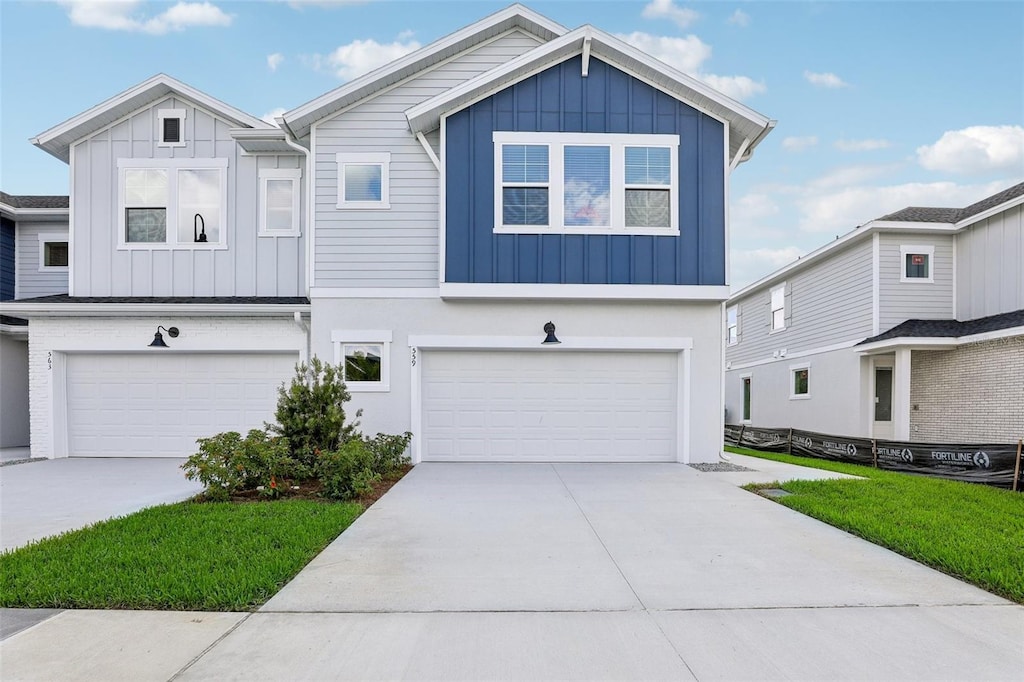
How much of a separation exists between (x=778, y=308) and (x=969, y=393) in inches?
299

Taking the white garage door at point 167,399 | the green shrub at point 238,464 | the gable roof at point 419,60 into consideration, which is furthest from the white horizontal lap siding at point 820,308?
the green shrub at point 238,464

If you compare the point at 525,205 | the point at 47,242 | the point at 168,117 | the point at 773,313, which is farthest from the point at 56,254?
the point at 773,313

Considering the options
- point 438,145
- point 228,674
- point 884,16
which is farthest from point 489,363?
point 884,16

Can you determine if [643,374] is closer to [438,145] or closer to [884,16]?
[438,145]

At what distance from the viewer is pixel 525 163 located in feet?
32.4

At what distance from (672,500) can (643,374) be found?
11.4 ft

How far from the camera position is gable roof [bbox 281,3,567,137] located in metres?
9.95

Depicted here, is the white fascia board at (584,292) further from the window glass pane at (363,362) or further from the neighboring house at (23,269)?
the neighboring house at (23,269)

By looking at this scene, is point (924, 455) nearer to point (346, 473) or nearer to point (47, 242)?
point (346, 473)

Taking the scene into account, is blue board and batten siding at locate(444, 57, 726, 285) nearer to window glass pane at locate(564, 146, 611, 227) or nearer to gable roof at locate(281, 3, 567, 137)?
window glass pane at locate(564, 146, 611, 227)

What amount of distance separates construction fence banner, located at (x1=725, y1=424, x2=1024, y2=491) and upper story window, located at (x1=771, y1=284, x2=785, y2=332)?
5455 mm

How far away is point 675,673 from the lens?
3.04m

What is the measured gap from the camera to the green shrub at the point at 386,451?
347 inches

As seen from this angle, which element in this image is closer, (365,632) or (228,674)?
(228,674)
